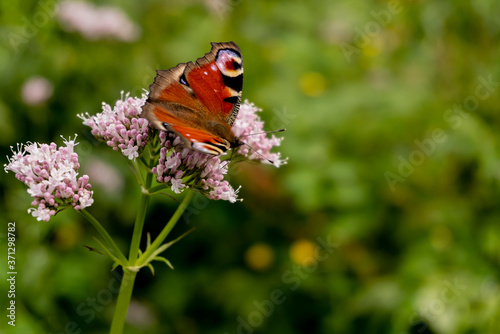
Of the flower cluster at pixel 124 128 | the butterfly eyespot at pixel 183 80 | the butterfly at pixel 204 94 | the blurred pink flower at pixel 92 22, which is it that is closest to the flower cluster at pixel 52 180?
the flower cluster at pixel 124 128

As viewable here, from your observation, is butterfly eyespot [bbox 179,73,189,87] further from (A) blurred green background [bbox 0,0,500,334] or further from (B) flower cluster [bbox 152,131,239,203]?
(A) blurred green background [bbox 0,0,500,334]

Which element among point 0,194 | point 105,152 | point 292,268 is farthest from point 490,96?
point 0,194

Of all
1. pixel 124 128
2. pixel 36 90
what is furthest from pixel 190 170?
pixel 36 90

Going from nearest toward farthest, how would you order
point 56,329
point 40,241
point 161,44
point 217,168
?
point 217,168 < point 56,329 < point 40,241 < point 161,44

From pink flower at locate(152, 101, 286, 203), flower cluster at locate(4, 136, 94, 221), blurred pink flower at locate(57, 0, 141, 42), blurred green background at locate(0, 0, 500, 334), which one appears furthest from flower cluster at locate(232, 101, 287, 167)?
blurred pink flower at locate(57, 0, 141, 42)

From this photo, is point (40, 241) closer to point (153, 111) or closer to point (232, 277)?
point (232, 277)

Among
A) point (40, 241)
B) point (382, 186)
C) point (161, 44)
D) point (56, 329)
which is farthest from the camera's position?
point (161, 44)

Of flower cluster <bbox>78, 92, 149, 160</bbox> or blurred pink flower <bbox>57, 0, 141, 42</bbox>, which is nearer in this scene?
flower cluster <bbox>78, 92, 149, 160</bbox>

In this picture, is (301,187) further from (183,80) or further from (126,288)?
(126,288)
